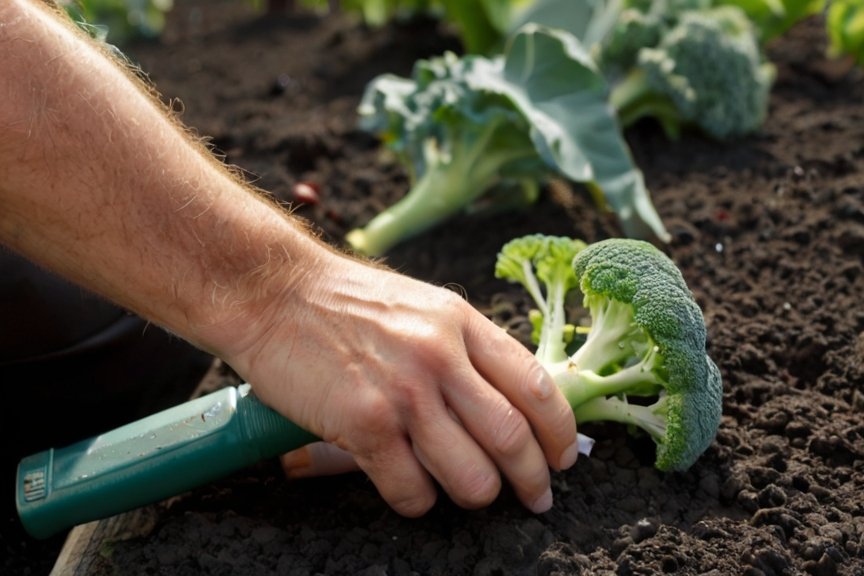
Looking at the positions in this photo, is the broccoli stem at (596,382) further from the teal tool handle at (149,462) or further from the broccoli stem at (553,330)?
the teal tool handle at (149,462)

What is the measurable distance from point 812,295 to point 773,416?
46 centimetres

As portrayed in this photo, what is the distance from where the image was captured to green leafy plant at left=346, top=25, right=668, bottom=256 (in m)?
2.53

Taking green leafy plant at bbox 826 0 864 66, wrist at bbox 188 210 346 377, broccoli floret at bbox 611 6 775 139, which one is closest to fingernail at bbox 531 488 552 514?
wrist at bbox 188 210 346 377

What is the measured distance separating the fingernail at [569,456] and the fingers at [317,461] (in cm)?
36

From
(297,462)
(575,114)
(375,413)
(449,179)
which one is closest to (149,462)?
(297,462)

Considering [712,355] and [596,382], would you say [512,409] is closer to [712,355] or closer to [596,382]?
[596,382]

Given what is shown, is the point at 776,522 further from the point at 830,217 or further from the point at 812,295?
the point at 830,217

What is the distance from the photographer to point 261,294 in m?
1.66

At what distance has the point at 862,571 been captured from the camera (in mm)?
1616

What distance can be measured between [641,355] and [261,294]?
64 cm

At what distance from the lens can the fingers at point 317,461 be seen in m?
1.81

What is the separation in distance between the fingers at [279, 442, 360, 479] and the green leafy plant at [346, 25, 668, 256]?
935 mm

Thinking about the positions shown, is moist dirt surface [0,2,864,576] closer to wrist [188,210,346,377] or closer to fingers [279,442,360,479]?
fingers [279,442,360,479]

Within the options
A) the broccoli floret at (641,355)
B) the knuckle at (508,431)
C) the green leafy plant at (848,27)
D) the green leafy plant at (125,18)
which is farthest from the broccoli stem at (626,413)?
the green leafy plant at (125,18)
